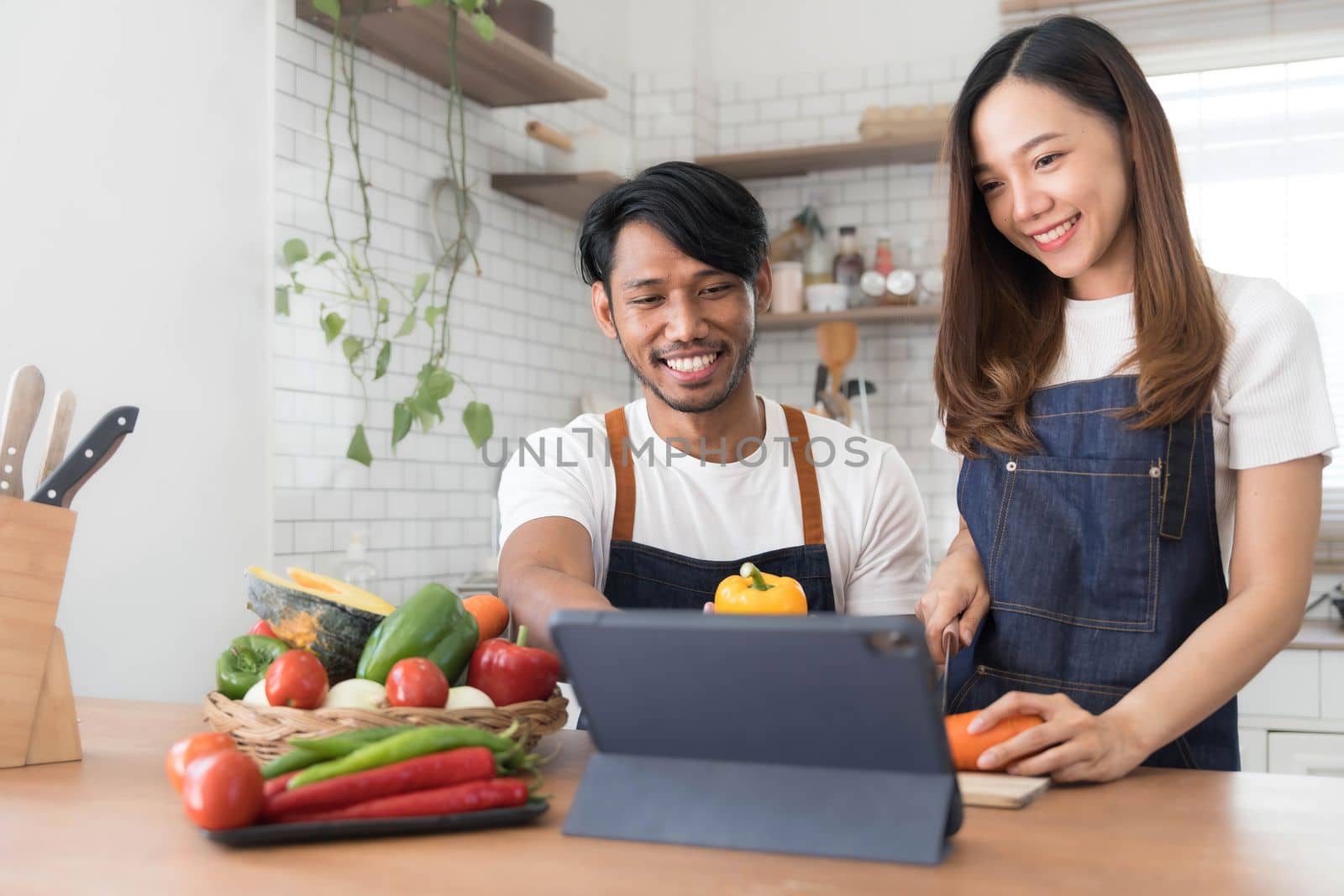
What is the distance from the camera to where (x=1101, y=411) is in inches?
66.7

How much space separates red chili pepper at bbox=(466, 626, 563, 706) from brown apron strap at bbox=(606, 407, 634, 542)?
2.36 ft

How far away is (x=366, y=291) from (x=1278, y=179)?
3.14 meters

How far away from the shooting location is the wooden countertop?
3.06ft

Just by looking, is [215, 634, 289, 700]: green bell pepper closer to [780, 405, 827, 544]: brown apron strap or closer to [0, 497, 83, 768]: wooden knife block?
[0, 497, 83, 768]: wooden knife block

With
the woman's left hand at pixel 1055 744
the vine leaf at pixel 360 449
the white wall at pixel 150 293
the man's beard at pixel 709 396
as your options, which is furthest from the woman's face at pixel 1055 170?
the vine leaf at pixel 360 449

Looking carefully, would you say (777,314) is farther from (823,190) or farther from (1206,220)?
(1206,220)

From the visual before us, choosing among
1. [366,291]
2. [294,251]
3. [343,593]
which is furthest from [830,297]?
[343,593]

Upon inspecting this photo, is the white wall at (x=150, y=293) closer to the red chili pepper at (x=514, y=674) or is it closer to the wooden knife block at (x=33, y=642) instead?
the wooden knife block at (x=33, y=642)

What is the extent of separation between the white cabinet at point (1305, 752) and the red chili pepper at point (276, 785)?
314 centimetres

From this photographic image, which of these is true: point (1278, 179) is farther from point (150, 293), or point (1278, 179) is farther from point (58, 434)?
point (58, 434)

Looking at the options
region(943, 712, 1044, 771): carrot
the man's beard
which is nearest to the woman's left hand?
region(943, 712, 1044, 771): carrot

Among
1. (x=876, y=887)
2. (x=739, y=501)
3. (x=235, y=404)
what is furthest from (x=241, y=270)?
(x=876, y=887)

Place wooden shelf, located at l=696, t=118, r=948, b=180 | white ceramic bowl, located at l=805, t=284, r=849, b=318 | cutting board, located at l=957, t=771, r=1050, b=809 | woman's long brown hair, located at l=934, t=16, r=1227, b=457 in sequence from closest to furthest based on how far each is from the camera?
cutting board, located at l=957, t=771, r=1050, b=809, woman's long brown hair, located at l=934, t=16, r=1227, b=457, wooden shelf, located at l=696, t=118, r=948, b=180, white ceramic bowl, located at l=805, t=284, r=849, b=318

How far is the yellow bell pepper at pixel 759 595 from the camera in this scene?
5.13 ft
